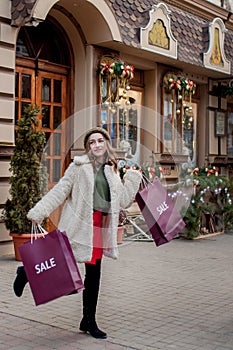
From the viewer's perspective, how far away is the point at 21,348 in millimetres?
4434

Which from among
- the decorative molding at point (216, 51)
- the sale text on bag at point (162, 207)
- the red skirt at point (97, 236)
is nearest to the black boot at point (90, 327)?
the red skirt at point (97, 236)

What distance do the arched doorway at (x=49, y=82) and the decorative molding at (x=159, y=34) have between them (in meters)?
1.48

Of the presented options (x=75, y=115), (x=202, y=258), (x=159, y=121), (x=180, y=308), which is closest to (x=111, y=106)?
(x=75, y=115)

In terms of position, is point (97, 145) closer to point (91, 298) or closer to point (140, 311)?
point (91, 298)

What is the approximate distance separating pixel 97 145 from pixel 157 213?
2.64ft

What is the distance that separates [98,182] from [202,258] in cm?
444

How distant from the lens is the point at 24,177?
7910mm

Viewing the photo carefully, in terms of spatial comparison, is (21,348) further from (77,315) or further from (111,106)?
(111,106)

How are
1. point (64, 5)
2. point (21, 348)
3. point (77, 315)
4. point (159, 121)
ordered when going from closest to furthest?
point (21, 348) < point (77, 315) < point (64, 5) < point (159, 121)

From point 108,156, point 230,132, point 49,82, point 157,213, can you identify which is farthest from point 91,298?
point 230,132

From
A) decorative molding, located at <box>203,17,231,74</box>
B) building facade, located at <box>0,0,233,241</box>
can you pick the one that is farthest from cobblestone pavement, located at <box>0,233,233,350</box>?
decorative molding, located at <box>203,17,231,74</box>

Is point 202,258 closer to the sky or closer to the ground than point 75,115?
closer to the ground

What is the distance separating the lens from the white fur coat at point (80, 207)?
15.3 feet

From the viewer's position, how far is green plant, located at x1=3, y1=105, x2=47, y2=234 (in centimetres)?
791
